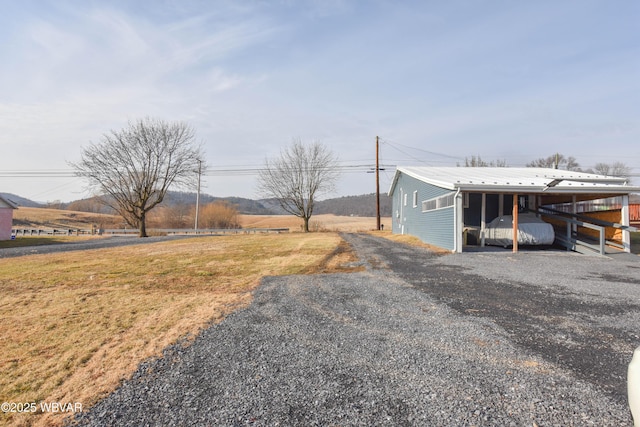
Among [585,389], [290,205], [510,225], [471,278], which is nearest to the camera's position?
[585,389]

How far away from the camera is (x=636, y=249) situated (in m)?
12.8

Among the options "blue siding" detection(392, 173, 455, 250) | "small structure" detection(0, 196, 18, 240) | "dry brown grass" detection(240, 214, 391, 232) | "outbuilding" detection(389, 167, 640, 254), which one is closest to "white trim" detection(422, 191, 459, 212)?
"outbuilding" detection(389, 167, 640, 254)

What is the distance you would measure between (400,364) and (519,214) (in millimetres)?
13180

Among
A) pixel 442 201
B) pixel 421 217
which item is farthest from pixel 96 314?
pixel 421 217

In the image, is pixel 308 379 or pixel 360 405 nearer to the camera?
pixel 360 405

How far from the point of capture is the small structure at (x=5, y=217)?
71.7ft

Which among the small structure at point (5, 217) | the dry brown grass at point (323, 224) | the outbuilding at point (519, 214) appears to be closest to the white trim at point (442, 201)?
the outbuilding at point (519, 214)

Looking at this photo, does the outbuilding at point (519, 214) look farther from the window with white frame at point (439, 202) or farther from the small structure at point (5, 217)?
the small structure at point (5, 217)

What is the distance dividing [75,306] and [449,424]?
576 cm

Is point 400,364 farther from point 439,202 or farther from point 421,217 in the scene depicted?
point 421,217

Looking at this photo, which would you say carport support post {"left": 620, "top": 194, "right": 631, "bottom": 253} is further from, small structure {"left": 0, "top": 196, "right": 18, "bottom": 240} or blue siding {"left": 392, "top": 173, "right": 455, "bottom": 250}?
small structure {"left": 0, "top": 196, "right": 18, "bottom": 240}

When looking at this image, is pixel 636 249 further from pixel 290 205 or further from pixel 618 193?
pixel 290 205

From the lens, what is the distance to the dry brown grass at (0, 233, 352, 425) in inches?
115

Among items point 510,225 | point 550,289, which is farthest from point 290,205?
point 550,289
